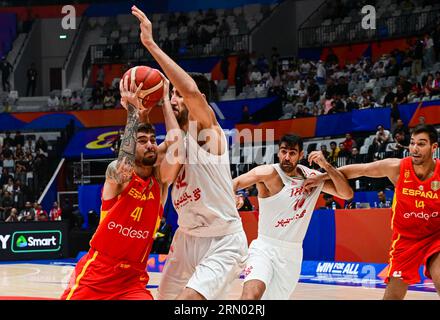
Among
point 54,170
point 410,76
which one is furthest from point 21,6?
point 410,76

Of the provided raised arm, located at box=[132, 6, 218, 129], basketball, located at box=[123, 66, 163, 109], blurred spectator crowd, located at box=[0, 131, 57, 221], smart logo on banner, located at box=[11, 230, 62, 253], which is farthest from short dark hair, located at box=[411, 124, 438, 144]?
blurred spectator crowd, located at box=[0, 131, 57, 221]

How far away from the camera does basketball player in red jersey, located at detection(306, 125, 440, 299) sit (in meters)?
7.96

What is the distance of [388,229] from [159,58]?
34.1 feet

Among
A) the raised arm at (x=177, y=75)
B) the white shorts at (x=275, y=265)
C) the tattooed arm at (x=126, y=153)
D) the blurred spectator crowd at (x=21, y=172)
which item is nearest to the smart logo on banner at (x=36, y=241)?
the blurred spectator crowd at (x=21, y=172)

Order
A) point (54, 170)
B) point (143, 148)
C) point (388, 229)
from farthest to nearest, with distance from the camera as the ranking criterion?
point (54, 170), point (388, 229), point (143, 148)

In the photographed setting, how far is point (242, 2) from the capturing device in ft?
118

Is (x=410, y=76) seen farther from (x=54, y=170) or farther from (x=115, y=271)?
(x=115, y=271)

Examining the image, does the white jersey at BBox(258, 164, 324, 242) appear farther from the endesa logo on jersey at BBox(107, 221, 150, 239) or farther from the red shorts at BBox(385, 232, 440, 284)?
the endesa logo on jersey at BBox(107, 221, 150, 239)

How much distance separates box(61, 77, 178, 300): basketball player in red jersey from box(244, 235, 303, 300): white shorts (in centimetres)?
187

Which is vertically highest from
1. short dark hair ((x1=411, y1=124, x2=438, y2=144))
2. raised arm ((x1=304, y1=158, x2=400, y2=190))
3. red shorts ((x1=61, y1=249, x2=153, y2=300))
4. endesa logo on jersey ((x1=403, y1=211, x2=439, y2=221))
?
short dark hair ((x1=411, y1=124, x2=438, y2=144))

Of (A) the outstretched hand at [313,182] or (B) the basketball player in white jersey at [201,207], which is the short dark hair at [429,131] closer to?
(A) the outstretched hand at [313,182]

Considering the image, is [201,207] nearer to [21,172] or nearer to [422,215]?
[422,215]

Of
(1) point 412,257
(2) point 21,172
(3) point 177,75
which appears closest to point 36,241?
(2) point 21,172

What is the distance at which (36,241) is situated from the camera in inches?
872
